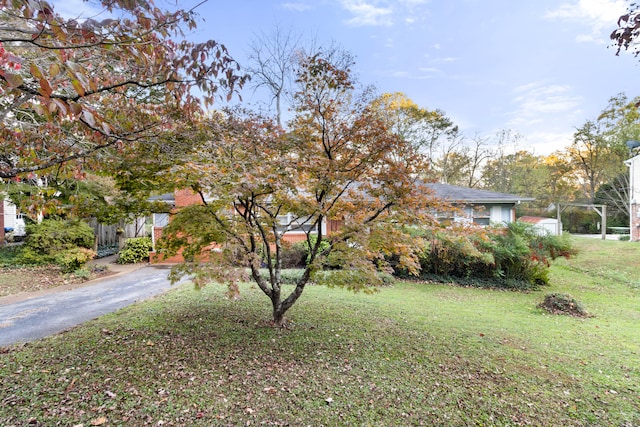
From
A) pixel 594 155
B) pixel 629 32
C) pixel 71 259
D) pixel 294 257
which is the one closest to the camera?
pixel 629 32

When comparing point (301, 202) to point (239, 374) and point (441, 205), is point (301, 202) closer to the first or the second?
point (441, 205)

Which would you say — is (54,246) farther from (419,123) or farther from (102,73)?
(419,123)

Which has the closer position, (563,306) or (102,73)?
A: (102,73)

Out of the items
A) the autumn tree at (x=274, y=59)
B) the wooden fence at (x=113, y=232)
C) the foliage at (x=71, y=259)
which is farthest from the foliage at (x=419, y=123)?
the foliage at (x=71, y=259)

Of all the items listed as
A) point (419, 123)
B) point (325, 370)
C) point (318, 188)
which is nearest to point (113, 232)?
point (318, 188)

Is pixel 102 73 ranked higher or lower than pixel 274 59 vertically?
lower

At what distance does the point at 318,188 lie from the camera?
14.3ft

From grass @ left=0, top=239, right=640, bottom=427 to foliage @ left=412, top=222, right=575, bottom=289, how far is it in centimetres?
322

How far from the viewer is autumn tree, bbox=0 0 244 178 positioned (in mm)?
1515

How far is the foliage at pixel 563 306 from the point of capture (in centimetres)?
668

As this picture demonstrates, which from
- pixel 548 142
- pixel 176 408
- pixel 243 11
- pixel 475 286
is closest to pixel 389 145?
pixel 243 11

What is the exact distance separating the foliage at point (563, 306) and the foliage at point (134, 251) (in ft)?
43.5

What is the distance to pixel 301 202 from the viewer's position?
460 centimetres

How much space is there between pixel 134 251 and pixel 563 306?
1383cm
